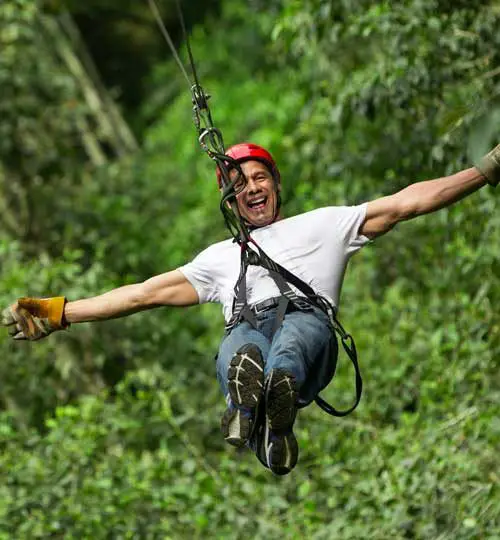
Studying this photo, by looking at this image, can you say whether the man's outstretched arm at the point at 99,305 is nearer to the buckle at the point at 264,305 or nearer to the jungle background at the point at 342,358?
the buckle at the point at 264,305

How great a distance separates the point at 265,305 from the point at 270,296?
5 centimetres

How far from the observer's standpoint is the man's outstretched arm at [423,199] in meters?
5.85

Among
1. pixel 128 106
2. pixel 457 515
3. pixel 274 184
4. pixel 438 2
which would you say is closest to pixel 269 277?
pixel 274 184

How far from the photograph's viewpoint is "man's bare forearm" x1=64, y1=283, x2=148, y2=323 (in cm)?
638

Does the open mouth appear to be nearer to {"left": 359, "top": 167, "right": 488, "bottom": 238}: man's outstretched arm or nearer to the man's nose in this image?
the man's nose

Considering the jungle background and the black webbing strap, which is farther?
the jungle background

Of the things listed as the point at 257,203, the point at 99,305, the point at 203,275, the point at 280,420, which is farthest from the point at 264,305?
the point at 99,305

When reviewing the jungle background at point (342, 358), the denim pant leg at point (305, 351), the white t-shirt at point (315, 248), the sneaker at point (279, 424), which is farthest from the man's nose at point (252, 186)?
the jungle background at point (342, 358)

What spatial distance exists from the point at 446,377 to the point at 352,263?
3.96m

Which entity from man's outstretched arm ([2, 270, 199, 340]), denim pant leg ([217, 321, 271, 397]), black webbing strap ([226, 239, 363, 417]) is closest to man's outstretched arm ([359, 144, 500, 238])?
black webbing strap ([226, 239, 363, 417])

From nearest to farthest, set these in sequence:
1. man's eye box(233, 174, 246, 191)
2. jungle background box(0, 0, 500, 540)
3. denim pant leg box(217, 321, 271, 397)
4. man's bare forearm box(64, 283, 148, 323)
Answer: denim pant leg box(217, 321, 271, 397) < man's eye box(233, 174, 246, 191) < man's bare forearm box(64, 283, 148, 323) < jungle background box(0, 0, 500, 540)

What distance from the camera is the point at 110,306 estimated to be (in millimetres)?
6410

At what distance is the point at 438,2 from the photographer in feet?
30.2

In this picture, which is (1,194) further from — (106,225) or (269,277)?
(269,277)
